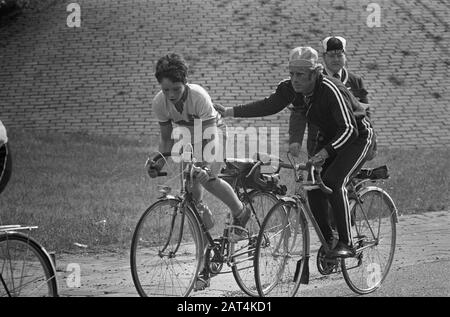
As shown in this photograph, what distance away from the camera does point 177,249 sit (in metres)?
6.31

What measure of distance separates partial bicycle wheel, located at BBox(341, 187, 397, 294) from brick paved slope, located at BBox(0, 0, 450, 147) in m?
7.42

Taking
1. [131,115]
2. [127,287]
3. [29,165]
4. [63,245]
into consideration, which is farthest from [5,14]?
[127,287]

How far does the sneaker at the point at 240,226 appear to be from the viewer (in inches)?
265

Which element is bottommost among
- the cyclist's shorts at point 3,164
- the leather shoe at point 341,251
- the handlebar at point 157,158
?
the leather shoe at point 341,251

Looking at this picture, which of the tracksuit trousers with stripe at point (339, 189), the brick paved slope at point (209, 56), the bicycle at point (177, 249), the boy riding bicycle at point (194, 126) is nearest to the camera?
the bicycle at point (177, 249)

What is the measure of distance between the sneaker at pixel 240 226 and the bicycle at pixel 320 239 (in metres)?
0.31

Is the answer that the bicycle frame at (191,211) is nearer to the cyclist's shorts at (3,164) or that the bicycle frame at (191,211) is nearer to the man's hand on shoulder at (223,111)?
the man's hand on shoulder at (223,111)

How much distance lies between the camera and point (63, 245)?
8609mm

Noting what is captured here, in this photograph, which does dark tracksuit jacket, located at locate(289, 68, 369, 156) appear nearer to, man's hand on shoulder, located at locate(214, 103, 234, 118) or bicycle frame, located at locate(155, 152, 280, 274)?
man's hand on shoulder, located at locate(214, 103, 234, 118)

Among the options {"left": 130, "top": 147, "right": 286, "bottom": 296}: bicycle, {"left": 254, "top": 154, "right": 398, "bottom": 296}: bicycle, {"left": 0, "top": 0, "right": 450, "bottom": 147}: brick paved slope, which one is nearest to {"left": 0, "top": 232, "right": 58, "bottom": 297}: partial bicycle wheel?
{"left": 130, "top": 147, "right": 286, "bottom": 296}: bicycle

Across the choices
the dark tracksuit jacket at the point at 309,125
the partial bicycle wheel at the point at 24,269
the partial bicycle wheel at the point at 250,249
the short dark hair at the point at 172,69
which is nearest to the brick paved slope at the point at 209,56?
the dark tracksuit jacket at the point at 309,125

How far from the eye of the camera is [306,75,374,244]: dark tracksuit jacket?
21.4 ft

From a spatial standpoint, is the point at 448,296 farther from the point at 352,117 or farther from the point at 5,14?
the point at 5,14

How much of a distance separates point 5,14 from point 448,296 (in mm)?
14737
